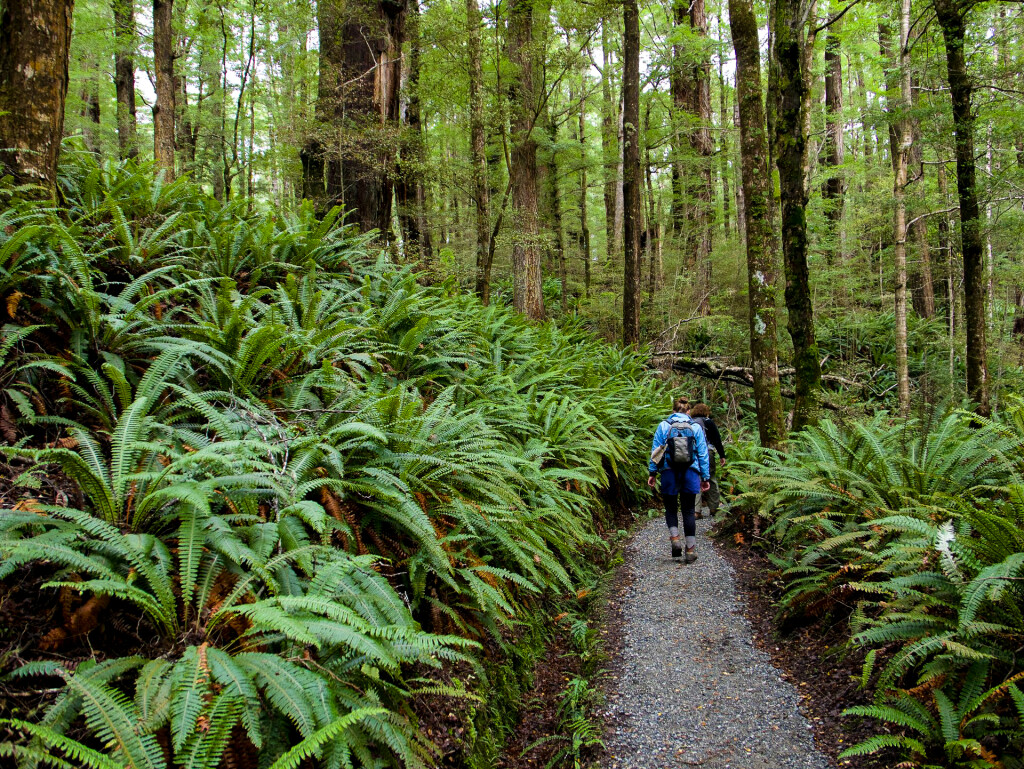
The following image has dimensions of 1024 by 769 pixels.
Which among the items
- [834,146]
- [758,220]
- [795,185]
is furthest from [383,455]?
[834,146]

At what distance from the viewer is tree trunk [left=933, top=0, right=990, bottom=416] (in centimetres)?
779

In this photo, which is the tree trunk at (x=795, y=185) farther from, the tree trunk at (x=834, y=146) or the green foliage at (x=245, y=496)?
the tree trunk at (x=834, y=146)

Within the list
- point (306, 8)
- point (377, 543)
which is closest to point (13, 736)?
point (377, 543)

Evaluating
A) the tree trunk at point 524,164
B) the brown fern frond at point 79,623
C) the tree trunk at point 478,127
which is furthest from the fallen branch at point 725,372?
the brown fern frond at point 79,623

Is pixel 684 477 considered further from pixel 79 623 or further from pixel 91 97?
pixel 91 97

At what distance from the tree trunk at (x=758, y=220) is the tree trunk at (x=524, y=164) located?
145 inches

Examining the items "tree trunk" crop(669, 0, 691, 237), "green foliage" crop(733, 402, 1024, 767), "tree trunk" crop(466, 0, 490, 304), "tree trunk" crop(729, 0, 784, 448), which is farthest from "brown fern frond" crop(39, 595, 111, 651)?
"tree trunk" crop(669, 0, 691, 237)

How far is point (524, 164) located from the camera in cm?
1091

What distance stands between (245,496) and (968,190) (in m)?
10.5

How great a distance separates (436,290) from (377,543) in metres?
5.66

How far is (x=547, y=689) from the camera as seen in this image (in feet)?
12.6

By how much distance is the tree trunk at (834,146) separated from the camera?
15414mm

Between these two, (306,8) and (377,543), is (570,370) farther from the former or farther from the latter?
(306,8)

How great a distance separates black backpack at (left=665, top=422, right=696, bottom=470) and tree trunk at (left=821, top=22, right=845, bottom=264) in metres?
11.3
